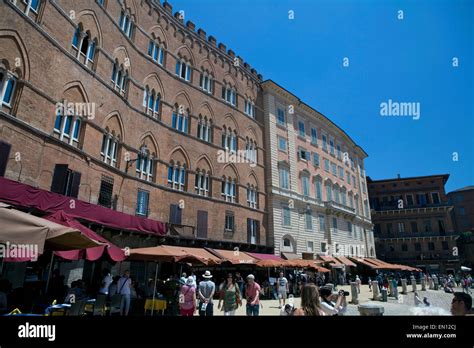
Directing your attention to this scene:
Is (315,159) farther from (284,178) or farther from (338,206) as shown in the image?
(284,178)

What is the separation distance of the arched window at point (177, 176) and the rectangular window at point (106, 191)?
5.15m

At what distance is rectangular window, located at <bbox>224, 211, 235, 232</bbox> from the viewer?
25.1m

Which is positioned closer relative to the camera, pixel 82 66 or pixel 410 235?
pixel 82 66

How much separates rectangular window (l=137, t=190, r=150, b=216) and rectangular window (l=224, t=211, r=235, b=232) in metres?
7.78

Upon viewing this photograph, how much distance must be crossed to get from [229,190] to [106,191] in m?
12.0

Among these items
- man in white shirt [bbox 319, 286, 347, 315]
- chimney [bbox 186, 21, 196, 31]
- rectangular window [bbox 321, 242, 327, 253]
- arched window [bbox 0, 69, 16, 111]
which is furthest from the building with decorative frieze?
man in white shirt [bbox 319, 286, 347, 315]

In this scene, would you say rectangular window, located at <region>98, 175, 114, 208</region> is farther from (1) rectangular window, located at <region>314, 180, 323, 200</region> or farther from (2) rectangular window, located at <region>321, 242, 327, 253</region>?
(1) rectangular window, located at <region>314, 180, 323, 200</region>

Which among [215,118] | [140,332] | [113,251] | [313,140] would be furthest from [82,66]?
[313,140]

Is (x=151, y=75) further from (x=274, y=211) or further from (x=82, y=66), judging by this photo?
(x=274, y=211)

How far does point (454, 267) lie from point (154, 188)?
2051 inches

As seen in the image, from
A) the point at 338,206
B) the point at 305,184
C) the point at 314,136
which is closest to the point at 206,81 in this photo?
the point at 305,184

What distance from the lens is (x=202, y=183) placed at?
24453mm

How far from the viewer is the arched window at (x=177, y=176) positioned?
2203 cm

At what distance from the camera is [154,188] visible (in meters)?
20.4
